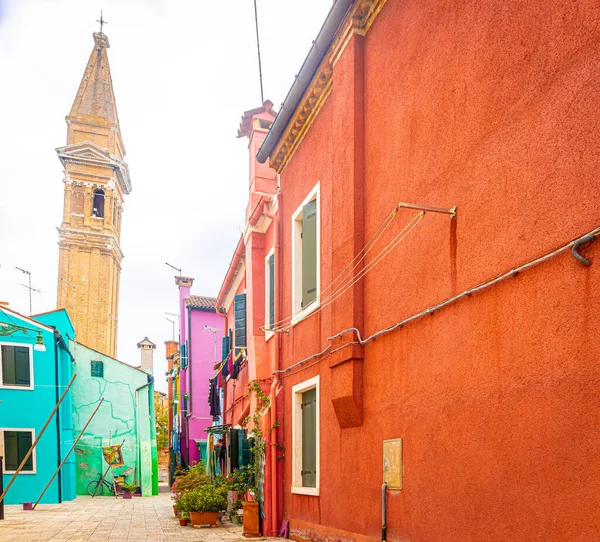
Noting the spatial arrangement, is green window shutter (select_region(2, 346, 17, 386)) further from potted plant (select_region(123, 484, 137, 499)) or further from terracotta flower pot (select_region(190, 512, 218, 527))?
terracotta flower pot (select_region(190, 512, 218, 527))

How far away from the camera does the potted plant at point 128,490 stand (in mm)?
24828

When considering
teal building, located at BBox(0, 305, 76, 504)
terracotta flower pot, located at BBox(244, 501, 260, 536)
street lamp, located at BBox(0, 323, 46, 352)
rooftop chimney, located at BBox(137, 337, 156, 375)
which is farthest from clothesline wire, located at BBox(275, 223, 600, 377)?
rooftop chimney, located at BBox(137, 337, 156, 375)

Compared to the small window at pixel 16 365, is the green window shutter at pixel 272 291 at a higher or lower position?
higher

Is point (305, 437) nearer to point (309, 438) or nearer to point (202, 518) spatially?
point (309, 438)

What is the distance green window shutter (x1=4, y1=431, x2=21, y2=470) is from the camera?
2133cm

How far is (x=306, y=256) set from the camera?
1026cm

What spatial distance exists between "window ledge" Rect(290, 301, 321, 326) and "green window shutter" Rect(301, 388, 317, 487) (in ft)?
3.64

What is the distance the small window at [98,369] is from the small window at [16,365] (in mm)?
4111

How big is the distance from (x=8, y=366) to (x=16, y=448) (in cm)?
273

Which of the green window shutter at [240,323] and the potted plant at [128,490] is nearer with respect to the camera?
the green window shutter at [240,323]

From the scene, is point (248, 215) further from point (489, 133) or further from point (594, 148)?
point (594, 148)

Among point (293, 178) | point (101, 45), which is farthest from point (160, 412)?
point (293, 178)

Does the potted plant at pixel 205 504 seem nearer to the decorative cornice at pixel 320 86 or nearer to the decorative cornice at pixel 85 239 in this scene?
the decorative cornice at pixel 320 86

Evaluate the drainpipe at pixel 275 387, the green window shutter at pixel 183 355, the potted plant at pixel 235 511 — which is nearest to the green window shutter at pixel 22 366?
the green window shutter at pixel 183 355
